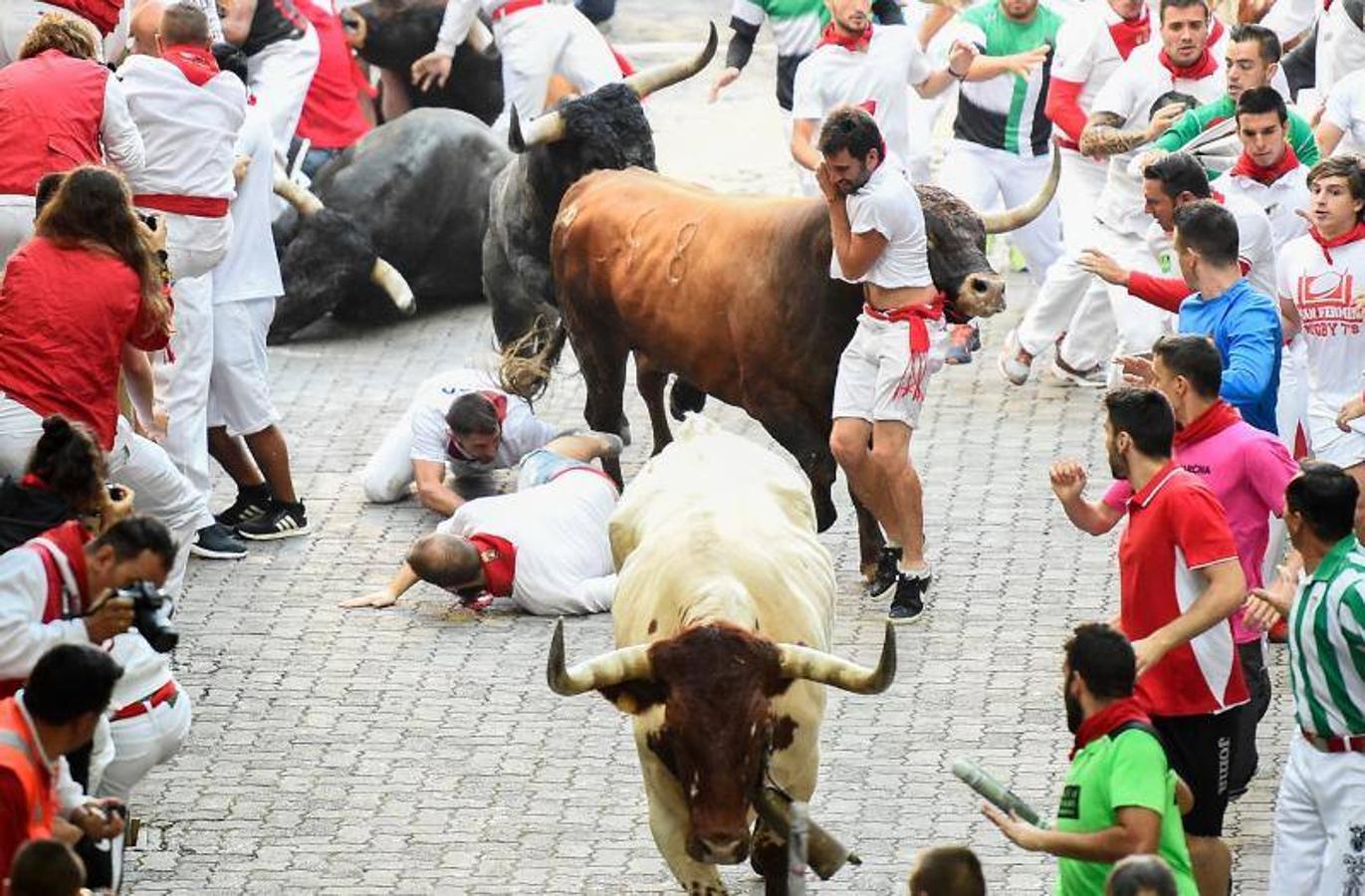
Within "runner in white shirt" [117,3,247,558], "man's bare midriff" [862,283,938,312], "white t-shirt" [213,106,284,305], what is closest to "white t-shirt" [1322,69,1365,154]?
"man's bare midriff" [862,283,938,312]

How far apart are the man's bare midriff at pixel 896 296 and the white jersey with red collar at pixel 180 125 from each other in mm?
2762

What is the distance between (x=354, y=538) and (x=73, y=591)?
4.41 meters

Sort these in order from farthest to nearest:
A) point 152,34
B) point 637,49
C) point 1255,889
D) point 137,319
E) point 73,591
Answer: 1. point 637,49
2. point 152,34
3. point 137,319
4. point 1255,889
5. point 73,591

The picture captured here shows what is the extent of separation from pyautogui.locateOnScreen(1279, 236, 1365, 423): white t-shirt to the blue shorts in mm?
3005

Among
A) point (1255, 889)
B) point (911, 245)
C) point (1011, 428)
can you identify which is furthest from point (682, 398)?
point (1255, 889)

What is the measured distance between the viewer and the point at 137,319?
9070mm

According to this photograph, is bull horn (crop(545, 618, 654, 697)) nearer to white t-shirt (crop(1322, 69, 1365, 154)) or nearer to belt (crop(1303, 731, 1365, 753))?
belt (crop(1303, 731, 1365, 753))

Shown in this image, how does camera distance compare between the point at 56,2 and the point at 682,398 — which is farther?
the point at 682,398

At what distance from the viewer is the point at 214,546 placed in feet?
37.4

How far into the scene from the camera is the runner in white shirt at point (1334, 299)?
383 inches

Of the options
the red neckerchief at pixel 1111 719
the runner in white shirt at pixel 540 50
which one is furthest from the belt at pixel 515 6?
the red neckerchief at pixel 1111 719

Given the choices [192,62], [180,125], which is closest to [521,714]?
[180,125]

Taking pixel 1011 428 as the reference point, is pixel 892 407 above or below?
above

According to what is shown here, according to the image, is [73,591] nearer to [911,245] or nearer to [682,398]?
[911,245]
